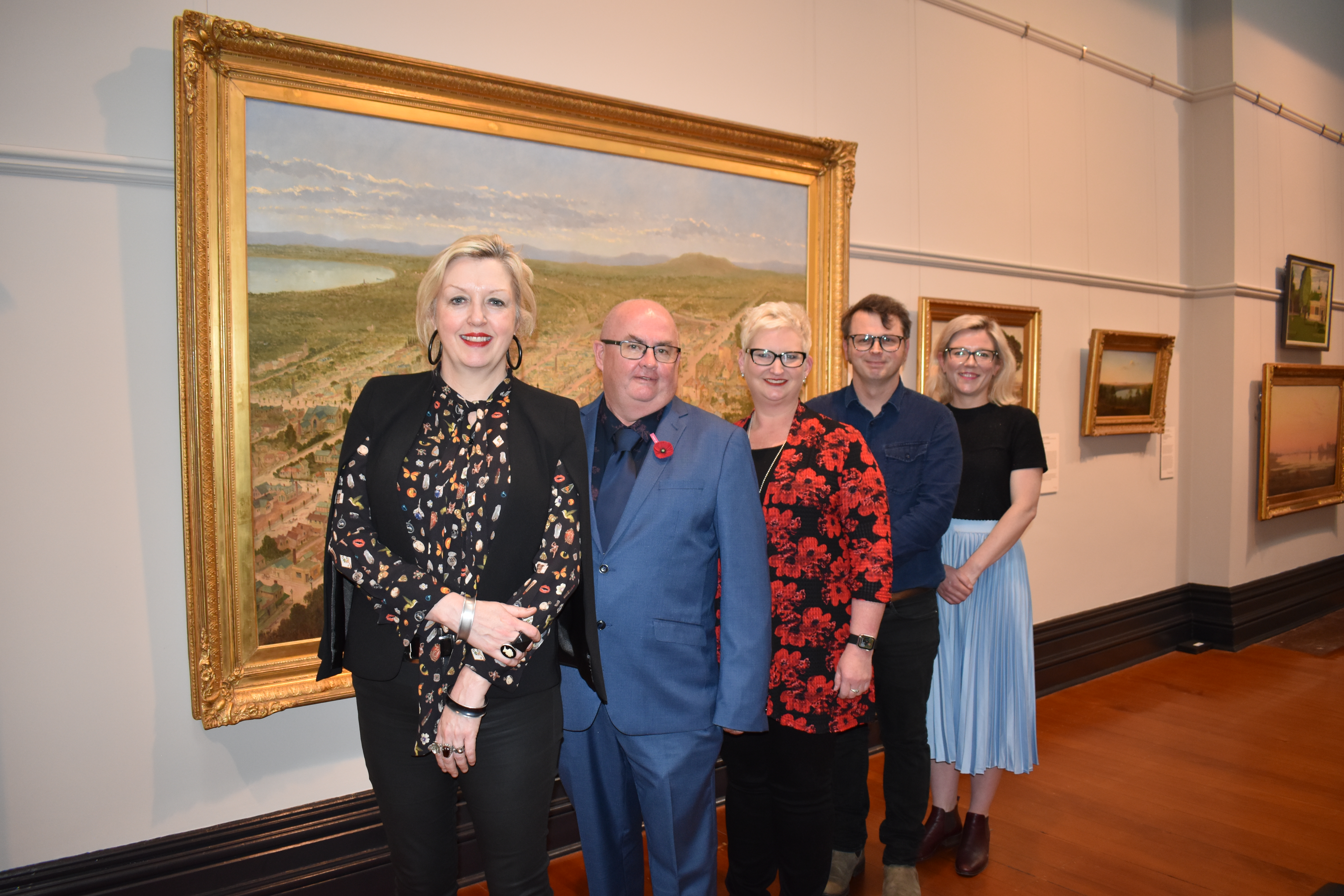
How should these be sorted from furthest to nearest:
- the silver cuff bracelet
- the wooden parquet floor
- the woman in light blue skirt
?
the woman in light blue skirt
the wooden parquet floor
the silver cuff bracelet

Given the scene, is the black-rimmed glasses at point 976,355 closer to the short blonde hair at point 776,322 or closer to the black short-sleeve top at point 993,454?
the black short-sleeve top at point 993,454

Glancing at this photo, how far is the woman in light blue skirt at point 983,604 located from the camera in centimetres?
305

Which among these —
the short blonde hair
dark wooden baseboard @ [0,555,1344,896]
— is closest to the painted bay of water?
the short blonde hair

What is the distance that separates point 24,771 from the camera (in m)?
2.26

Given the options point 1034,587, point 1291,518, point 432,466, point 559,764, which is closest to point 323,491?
point 432,466

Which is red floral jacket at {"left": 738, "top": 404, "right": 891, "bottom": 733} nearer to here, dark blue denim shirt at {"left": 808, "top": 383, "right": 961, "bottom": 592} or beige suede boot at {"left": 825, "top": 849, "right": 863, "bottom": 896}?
dark blue denim shirt at {"left": 808, "top": 383, "right": 961, "bottom": 592}

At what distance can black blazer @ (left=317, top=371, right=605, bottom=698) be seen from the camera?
1750 mm

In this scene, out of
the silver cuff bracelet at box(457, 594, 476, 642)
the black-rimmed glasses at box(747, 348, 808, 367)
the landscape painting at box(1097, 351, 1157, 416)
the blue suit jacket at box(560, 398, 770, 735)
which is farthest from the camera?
the landscape painting at box(1097, 351, 1157, 416)

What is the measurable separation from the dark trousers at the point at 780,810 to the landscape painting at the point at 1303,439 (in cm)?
566

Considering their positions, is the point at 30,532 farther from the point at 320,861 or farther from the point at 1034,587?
the point at 1034,587

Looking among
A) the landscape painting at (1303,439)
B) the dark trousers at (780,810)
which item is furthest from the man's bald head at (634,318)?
the landscape painting at (1303,439)

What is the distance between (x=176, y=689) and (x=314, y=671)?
39cm

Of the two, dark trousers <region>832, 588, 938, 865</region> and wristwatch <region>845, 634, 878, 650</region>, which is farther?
dark trousers <region>832, 588, 938, 865</region>

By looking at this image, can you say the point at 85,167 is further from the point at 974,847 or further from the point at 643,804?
the point at 974,847
